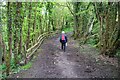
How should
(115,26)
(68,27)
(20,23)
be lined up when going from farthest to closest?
(68,27)
(115,26)
(20,23)

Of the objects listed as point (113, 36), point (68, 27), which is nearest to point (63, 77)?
point (113, 36)

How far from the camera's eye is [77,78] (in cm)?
1209

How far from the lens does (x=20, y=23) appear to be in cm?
1619

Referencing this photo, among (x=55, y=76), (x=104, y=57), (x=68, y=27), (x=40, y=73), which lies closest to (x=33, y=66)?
(x=40, y=73)

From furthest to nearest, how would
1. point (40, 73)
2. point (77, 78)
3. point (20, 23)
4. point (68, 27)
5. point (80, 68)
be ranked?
1. point (68, 27)
2. point (20, 23)
3. point (80, 68)
4. point (40, 73)
5. point (77, 78)

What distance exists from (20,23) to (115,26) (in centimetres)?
692

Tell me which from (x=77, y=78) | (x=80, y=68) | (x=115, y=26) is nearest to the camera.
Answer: (x=77, y=78)

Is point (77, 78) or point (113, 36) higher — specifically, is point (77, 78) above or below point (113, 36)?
below

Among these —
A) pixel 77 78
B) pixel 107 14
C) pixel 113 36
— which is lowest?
pixel 77 78

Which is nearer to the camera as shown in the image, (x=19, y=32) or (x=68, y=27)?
(x=19, y=32)

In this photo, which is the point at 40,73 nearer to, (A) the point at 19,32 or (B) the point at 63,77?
(B) the point at 63,77

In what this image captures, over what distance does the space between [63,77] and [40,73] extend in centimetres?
151

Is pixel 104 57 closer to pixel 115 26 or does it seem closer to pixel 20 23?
pixel 115 26

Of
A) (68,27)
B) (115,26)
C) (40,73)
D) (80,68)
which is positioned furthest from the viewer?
(68,27)
